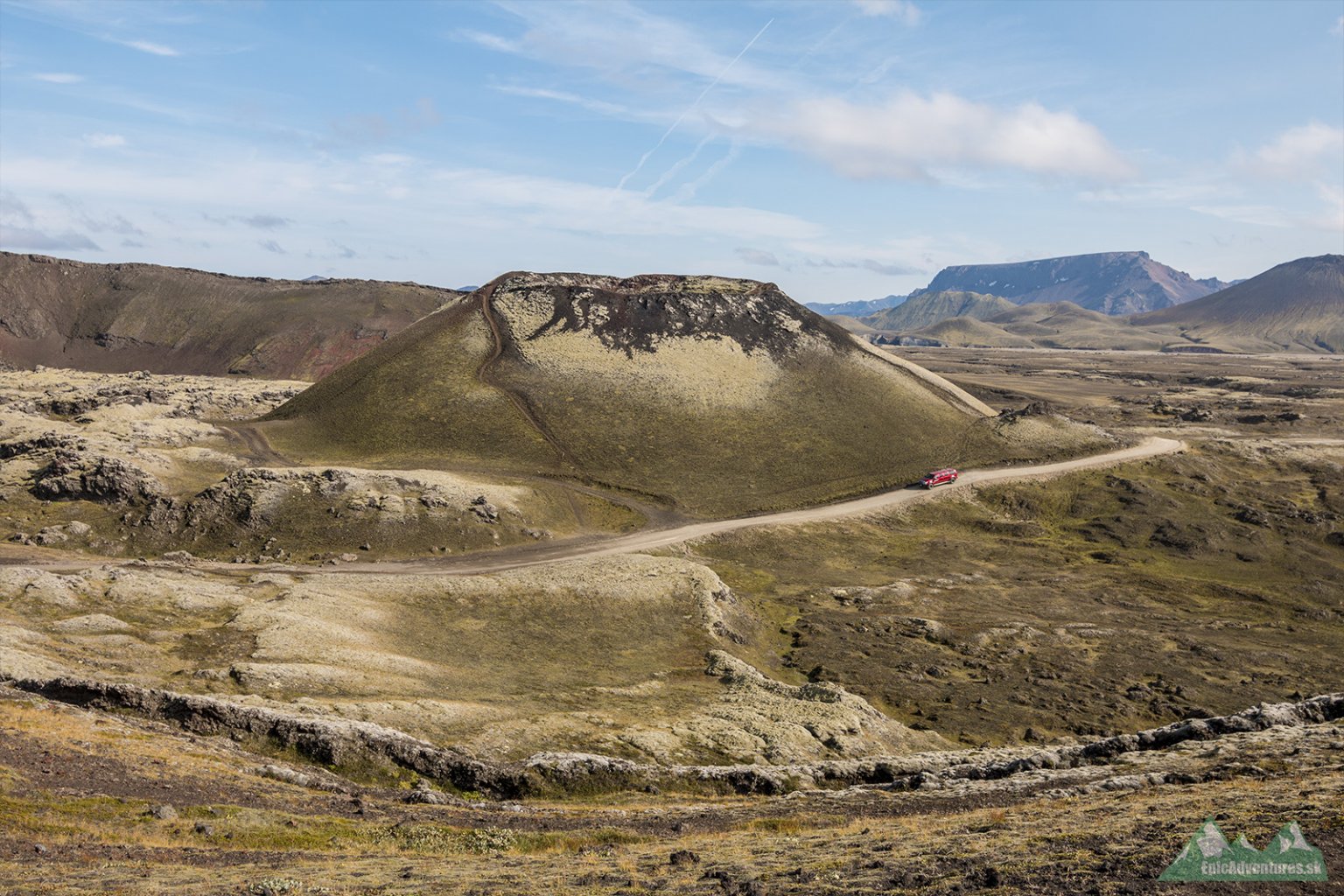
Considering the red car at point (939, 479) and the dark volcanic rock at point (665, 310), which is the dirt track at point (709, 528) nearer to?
the red car at point (939, 479)

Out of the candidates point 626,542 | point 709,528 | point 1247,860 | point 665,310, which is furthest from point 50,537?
point 665,310

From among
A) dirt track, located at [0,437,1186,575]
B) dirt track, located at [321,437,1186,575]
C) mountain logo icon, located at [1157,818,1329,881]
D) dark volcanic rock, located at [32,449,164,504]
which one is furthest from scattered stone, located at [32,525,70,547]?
mountain logo icon, located at [1157,818,1329,881]

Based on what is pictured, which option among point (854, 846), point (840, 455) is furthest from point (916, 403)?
point (854, 846)

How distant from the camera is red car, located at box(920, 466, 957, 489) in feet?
408

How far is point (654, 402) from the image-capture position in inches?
5610

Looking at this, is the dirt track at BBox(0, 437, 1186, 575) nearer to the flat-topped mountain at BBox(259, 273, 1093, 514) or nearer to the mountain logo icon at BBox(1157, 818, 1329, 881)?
the flat-topped mountain at BBox(259, 273, 1093, 514)

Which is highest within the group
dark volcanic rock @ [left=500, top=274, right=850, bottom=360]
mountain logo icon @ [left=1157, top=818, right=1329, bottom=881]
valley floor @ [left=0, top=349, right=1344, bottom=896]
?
dark volcanic rock @ [left=500, top=274, right=850, bottom=360]

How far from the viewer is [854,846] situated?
29.9 meters

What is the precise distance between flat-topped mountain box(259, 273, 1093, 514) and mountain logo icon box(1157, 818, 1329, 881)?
89532 millimetres

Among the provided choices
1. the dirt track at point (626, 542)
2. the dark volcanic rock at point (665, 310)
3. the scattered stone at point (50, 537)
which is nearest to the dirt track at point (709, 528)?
the dirt track at point (626, 542)

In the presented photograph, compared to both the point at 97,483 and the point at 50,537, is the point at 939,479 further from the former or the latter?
the point at 50,537

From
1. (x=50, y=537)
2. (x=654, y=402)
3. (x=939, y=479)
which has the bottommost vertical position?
(x=50, y=537)

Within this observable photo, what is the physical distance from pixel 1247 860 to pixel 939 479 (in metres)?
106

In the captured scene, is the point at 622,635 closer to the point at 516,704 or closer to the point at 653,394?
the point at 516,704
